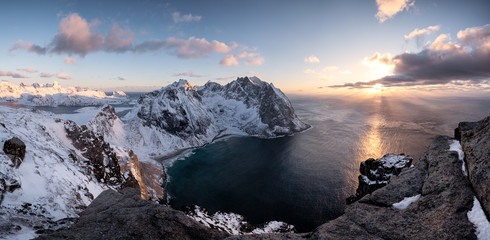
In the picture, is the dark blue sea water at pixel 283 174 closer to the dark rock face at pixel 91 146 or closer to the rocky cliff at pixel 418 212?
the dark rock face at pixel 91 146

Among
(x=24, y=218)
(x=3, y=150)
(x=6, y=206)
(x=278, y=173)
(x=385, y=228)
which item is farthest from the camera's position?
(x=278, y=173)

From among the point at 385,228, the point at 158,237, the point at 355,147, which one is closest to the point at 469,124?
the point at 385,228

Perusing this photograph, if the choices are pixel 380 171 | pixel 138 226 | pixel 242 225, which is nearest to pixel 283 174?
pixel 242 225

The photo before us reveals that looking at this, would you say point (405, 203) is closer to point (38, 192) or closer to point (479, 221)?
point (479, 221)

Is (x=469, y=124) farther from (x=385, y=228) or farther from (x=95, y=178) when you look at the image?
(x=95, y=178)

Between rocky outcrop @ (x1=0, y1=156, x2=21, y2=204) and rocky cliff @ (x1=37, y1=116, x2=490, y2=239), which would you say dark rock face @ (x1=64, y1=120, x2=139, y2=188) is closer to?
rocky outcrop @ (x1=0, y1=156, x2=21, y2=204)
